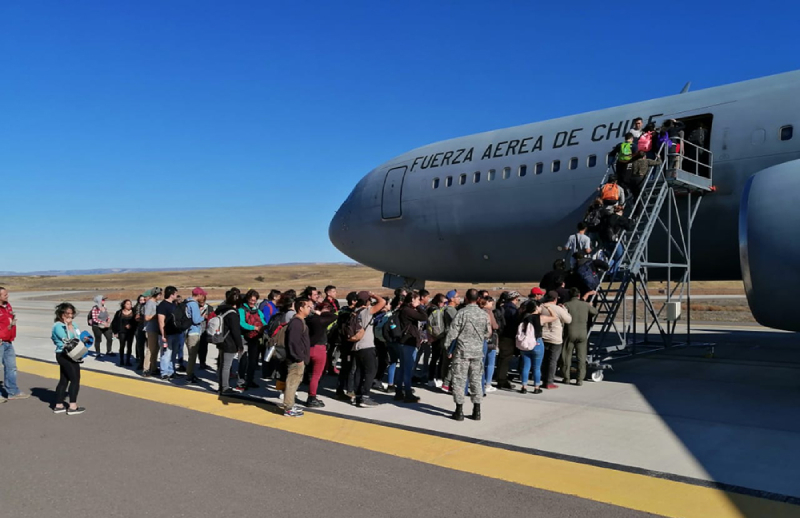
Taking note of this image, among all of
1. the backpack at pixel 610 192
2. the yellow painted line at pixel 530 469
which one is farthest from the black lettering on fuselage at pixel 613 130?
the yellow painted line at pixel 530 469

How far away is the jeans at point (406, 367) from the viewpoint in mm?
9453

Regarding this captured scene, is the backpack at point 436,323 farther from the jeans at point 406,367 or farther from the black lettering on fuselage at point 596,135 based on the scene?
the black lettering on fuselage at point 596,135

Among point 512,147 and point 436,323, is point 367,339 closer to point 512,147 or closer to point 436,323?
point 436,323

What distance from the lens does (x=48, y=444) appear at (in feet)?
23.9

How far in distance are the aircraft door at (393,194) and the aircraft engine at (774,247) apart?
10108 mm

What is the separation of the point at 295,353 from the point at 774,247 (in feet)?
23.5

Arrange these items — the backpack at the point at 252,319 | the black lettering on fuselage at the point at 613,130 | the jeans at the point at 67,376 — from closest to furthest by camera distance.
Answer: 1. the jeans at the point at 67,376
2. the backpack at the point at 252,319
3. the black lettering on fuselage at the point at 613,130

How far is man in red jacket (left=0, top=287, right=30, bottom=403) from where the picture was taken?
31.9 feet

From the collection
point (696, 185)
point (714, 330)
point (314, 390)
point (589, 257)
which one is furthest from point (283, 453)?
point (714, 330)

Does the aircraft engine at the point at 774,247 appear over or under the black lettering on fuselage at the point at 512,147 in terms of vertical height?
under

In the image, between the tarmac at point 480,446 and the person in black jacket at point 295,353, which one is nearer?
the tarmac at point 480,446

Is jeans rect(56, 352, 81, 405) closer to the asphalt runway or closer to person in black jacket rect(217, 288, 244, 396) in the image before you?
the asphalt runway

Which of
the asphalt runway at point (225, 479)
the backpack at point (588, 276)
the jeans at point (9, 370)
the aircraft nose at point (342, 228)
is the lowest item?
the asphalt runway at point (225, 479)

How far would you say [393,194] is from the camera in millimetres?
18219
